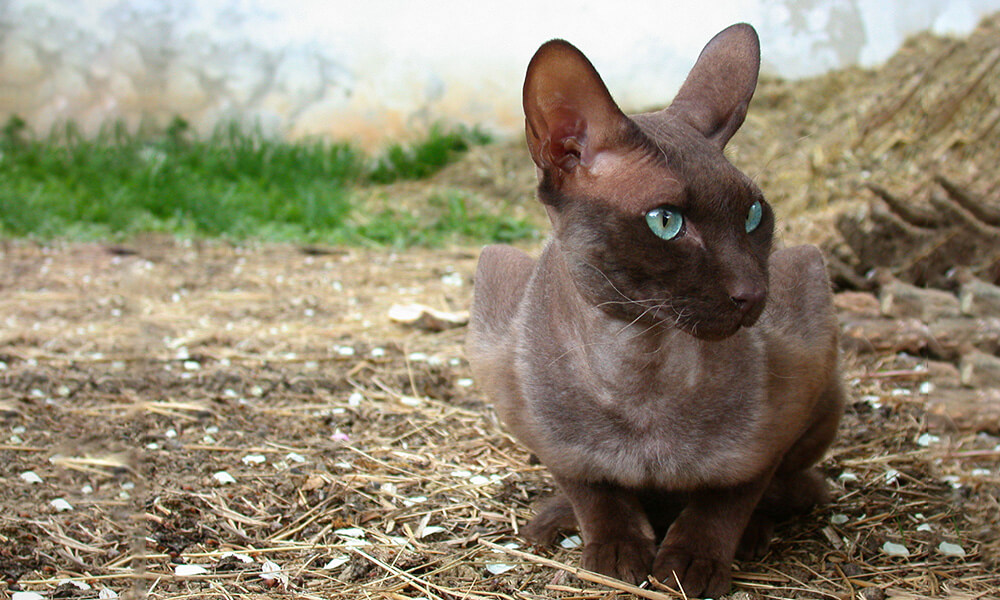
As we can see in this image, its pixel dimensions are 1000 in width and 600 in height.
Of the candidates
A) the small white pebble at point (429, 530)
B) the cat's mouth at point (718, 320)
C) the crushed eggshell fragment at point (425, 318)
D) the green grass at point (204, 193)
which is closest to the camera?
the cat's mouth at point (718, 320)

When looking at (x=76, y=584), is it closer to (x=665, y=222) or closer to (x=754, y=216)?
(x=665, y=222)

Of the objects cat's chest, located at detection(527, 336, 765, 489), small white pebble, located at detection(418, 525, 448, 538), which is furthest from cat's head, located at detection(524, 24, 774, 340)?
small white pebble, located at detection(418, 525, 448, 538)

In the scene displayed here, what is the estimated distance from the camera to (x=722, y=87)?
2.13 metres

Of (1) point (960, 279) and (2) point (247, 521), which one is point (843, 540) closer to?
(2) point (247, 521)

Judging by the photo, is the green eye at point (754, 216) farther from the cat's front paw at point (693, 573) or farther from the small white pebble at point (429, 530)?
the small white pebble at point (429, 530)

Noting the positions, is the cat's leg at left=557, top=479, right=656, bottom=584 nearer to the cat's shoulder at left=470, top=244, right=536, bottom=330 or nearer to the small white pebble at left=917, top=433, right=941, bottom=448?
the cat's shoulder at left=470, top=244, right=536, bottom=330

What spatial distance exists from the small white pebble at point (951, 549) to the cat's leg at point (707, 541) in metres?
0.55

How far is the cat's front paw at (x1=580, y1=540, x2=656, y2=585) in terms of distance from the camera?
2.20 m

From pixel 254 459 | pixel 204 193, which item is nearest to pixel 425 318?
pixel 254 459

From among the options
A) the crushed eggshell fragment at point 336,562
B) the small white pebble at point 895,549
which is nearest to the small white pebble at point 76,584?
the crushed eggshell fragment at point 336,562

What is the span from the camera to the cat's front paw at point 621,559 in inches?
86.6

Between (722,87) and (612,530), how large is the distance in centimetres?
104

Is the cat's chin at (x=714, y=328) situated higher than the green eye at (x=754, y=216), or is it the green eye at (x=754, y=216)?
the green eye at (x=754, y=216)

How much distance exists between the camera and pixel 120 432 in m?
3.08
